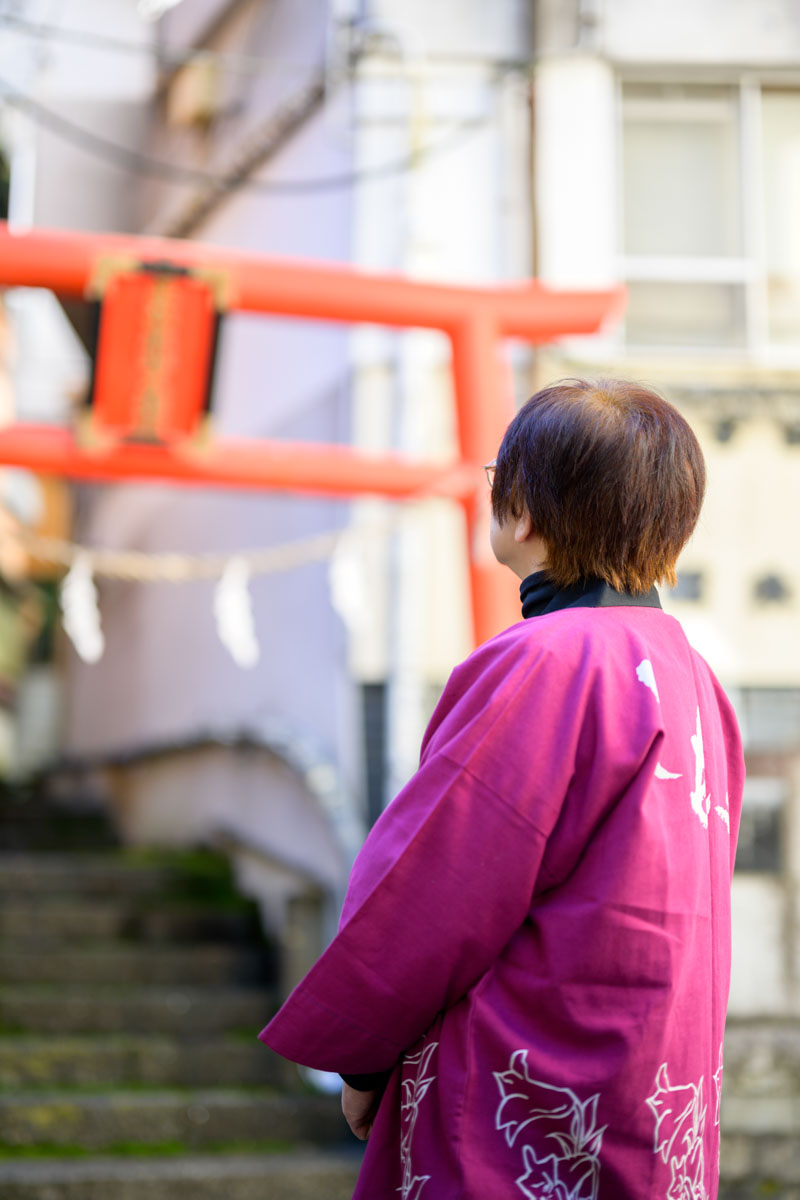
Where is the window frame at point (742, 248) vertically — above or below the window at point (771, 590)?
above

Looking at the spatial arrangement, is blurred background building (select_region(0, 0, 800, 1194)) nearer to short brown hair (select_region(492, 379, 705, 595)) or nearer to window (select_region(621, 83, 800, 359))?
window (select_region(621, 83, 800, 359))

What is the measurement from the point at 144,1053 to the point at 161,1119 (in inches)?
17.4

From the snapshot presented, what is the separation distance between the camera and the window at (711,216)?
21.7 feet

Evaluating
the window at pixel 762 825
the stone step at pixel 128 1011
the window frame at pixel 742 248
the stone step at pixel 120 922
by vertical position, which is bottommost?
the stone step at pixel 128 1011

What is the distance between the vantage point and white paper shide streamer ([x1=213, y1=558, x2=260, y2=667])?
581 centimetres

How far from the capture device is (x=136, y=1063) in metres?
5.10

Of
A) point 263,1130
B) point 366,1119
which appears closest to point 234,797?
point 263,1130

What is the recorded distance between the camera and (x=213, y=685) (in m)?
8.52

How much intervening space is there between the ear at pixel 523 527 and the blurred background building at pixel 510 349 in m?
3.84

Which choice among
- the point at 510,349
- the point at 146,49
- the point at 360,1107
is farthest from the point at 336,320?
the point at 360,1107

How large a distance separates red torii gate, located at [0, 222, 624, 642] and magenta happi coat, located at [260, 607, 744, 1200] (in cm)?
340

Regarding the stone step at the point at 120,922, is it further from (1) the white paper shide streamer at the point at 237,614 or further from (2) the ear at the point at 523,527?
(2) the ear at the point at 523,527

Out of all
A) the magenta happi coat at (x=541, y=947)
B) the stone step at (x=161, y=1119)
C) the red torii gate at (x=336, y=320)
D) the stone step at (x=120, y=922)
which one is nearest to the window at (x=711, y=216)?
the red torii gate at (x=336, y=320)

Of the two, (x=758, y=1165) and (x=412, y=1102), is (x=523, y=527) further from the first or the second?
(x=758, y=1165)
